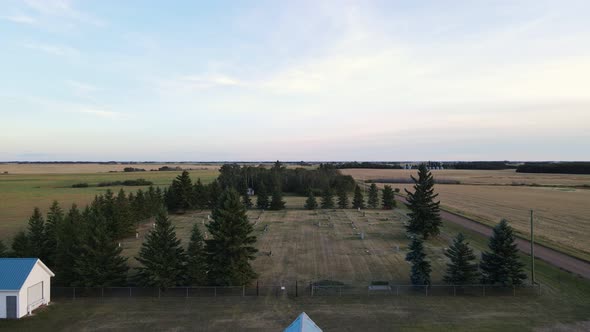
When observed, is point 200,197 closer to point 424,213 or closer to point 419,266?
point 424,213

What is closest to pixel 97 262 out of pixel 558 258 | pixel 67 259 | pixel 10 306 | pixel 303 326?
pixel 67 259

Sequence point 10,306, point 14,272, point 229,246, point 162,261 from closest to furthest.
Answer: point 10,306
point 14,272
point 162,261
point 229,246

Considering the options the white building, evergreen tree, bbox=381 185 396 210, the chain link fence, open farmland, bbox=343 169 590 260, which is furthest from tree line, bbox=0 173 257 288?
evergreen tree, bbox=381 185 396 210

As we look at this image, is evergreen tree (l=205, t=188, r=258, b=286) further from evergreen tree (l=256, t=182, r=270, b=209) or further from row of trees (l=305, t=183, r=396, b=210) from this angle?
row of trees (l=305, t=183, r=396, b=210)

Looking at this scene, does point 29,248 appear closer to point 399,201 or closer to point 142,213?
point 142,213

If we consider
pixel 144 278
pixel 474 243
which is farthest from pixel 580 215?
pixel 144 278

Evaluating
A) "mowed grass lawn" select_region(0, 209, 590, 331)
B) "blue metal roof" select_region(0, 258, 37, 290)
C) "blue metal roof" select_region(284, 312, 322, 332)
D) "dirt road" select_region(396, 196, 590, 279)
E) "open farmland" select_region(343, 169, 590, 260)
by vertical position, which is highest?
"blue metal roof" select_region(284, 312, 322, 332)
